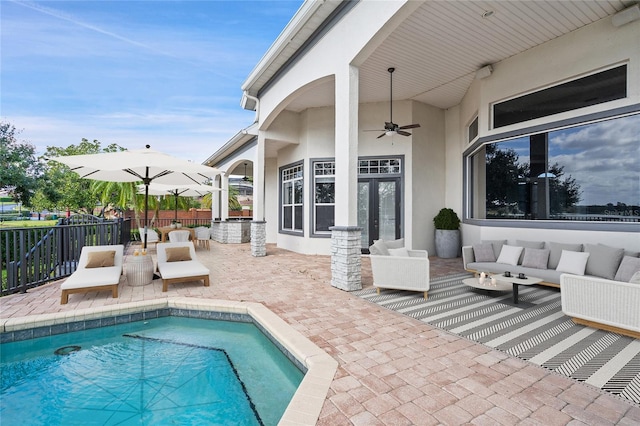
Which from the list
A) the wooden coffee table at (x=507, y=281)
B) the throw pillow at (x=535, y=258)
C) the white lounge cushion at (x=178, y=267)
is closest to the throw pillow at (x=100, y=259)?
the white lounge cushion at (x=178, y=267)

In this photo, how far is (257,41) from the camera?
49.1ft

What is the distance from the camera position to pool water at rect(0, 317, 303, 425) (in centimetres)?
258

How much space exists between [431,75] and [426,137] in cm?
231

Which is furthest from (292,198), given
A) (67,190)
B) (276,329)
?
(67,190)

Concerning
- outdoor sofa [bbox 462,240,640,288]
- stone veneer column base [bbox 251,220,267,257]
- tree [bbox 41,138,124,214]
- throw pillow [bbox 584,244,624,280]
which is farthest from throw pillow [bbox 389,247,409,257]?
tree [bbox 41,138,124,214]

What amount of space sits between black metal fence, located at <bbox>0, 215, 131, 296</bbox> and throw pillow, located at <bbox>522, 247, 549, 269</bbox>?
914 centimetres

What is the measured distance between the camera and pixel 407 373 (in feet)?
9.02

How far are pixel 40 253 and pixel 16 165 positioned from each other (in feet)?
34.9

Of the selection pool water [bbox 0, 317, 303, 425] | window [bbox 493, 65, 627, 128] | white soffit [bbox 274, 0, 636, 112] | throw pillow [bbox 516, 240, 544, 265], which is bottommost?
pool water [bbox 0, 317, 303, 425]

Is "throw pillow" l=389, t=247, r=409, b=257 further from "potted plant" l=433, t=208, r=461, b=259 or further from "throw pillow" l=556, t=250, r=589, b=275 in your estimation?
"potted plant" l=433, t=208, r=461, b=259

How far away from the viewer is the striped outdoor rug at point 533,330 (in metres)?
2.78

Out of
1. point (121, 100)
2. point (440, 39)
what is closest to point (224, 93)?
point (121, 100)

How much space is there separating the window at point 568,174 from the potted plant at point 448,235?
1262 mm

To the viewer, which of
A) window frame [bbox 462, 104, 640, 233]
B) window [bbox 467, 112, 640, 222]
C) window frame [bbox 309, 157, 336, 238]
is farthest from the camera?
window frame [bbox 309, 157, 336, 238]
